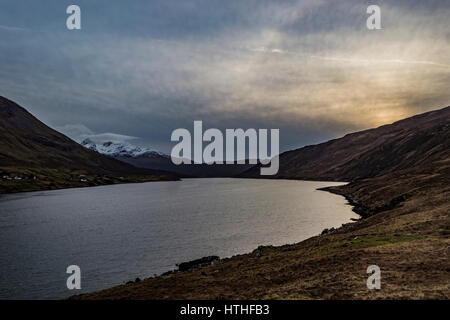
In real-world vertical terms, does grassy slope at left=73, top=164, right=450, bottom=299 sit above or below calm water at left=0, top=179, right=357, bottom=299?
above

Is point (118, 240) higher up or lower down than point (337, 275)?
lower down

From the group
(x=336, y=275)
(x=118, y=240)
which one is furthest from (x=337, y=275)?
(x=118, y=240)

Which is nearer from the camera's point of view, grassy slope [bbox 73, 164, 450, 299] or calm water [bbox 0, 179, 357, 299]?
grassy slope [bbox 73, 164, 450, 299]

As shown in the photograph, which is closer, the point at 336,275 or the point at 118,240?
the point at 336,275

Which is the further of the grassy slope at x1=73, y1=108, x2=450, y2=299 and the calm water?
the calm water

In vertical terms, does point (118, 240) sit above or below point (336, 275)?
below

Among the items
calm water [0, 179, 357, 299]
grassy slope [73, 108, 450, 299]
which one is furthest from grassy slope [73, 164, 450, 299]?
calm water [0, 179, 357, 299]

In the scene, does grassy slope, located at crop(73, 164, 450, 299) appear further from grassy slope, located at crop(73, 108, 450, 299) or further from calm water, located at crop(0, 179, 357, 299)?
calm water, located at crop(0, 179, 357, 299)

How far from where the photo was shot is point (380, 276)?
22.2 meters

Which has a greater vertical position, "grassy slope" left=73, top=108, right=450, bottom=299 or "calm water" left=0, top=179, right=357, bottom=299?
"grassy slope" left=73, top=108, right=450, bottom=299

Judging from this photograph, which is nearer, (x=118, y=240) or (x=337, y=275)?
(x=337, y=275)

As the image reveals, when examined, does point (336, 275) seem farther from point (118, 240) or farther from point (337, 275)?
point (118, 240)
